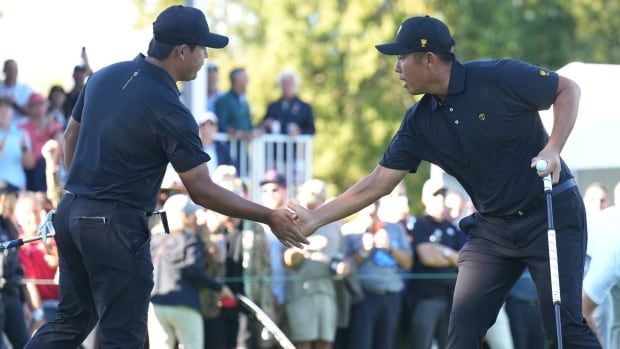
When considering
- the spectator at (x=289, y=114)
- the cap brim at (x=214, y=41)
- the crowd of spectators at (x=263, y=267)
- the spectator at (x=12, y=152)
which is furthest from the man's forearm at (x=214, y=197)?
the spectator at (x=289, y=114)

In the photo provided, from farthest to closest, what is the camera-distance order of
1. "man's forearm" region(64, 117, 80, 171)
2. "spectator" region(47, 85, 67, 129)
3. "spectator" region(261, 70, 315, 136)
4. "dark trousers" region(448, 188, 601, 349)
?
"spectator" region(261, 70, 315, 136)
"spectator" region(47, 85, 67, 129)
"man's forearm" region(64, 117, 80, 171)
"dark trousers" region(448, 188, 601, 349)

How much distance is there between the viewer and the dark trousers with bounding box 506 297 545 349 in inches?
552

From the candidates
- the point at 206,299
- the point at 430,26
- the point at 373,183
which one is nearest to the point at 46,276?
the point at 206,299

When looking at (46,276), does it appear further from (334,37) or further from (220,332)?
(334,37)

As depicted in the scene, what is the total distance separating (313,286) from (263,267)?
1.78 feet

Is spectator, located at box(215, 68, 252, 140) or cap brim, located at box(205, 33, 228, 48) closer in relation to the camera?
cap brim, located at box(205, 33, 228, 48)

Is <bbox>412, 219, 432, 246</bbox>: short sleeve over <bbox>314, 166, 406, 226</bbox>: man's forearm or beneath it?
beneath

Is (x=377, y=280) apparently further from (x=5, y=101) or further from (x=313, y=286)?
(x=5, y=101)

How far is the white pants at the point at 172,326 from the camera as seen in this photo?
11.7 meters

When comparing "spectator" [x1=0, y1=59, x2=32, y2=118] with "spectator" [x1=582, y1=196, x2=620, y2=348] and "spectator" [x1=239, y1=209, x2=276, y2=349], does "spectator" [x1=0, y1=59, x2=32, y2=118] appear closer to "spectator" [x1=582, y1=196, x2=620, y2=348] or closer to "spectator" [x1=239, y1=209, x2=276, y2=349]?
"spectator" [x1=239, y1=209, x2=276, y2=349]

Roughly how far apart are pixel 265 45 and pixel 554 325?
99.0ft

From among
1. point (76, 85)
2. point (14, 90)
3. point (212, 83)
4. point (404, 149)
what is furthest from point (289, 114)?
point (404, 149)

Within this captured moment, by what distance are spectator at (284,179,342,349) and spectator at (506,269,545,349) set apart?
2.18m

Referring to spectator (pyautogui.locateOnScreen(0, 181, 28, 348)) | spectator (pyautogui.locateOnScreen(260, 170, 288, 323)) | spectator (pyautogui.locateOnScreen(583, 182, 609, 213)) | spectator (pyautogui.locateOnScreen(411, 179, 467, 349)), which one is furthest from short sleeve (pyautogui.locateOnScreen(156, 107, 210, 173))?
spectator (pyautogui.locateOnScreen(411, 179, 467, 349))
